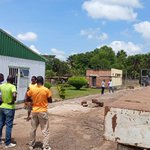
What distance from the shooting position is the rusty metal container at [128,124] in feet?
9.95

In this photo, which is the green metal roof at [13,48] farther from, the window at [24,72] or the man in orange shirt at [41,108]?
the man in orange shirt at [41,108]

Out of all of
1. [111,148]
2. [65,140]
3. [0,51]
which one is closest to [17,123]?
[65,140]

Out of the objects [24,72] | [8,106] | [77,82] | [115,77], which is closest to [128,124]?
[8,106]

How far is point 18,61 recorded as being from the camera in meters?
20.6

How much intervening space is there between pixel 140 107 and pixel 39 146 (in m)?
5.94

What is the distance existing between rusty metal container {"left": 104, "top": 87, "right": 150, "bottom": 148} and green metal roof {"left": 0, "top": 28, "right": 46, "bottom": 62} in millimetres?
16129

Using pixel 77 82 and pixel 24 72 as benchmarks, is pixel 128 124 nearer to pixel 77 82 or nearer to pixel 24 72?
pixel 24 72

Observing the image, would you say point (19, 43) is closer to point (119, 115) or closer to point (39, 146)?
point (39, 146)

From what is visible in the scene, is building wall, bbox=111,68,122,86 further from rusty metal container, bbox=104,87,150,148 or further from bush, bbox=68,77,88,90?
rusty metal container, bbox=104,87,150,148

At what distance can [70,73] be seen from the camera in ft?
211

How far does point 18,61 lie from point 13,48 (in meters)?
0.83

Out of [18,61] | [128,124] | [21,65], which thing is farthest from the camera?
[21,65]

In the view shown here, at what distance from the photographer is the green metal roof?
19.0 m

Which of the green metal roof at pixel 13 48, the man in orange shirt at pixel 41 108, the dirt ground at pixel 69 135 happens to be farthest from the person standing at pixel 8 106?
the green metal roof at pixel 13 48
